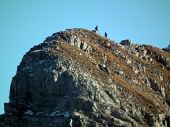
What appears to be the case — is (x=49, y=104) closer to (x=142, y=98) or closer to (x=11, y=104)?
(x=11, y=104)

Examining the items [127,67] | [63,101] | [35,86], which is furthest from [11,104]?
[127,67]

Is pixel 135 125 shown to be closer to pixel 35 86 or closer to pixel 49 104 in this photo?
pixel 49 104

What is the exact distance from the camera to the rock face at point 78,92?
65.0 m

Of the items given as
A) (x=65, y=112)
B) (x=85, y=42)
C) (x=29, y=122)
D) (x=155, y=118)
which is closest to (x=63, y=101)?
(x=65, y=112)

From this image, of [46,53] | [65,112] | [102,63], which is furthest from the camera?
[102,63]

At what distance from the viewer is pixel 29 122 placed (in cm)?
6588

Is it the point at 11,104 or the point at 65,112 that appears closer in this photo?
the point at 65,112

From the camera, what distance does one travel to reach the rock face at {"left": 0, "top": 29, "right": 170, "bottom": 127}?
65.0 m

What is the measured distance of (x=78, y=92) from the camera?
67.1 metres

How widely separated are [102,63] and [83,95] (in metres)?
19.2

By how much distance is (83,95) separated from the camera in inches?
2628

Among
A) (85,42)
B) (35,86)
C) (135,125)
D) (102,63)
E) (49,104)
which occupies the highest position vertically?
(85,42)

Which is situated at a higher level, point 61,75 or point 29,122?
point 61,75

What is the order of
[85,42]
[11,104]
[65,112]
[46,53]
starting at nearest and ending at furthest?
[65,112], [11,104], [46,53], [85,42]
